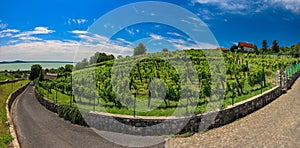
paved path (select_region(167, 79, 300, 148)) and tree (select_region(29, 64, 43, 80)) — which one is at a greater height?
tree (select_region(29, 64, 43, 80))

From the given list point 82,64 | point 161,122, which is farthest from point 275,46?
point 161,122

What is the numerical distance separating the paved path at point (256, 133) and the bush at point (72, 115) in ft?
13.4

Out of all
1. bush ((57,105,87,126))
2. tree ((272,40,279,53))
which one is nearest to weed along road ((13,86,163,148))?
bush ((57,105,87,126))

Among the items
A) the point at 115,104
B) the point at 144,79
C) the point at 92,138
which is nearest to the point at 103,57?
the point at 144,79

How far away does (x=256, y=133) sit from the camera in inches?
271

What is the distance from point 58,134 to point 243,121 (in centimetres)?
673

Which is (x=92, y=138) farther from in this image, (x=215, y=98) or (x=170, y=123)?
(x=215, y=98)

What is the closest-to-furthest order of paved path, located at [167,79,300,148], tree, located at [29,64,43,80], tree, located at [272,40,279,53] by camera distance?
paved path, located at [167,79,300,148] < tree, located at [272,40,279,53] < tree, located at [29,64,43,80]

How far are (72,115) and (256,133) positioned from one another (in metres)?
7.17

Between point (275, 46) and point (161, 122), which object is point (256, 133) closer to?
point (161, 122)

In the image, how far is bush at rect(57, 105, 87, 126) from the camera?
914cm

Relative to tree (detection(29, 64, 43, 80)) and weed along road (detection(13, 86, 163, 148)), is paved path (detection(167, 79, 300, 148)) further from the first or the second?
tree (detection(29, 64, 43, 80))

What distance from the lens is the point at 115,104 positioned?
9.80 metres

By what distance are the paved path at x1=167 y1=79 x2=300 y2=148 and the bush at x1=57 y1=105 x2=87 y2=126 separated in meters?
4.09
